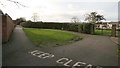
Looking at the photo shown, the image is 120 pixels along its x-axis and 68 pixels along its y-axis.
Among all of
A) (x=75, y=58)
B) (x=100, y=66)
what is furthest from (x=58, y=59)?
(x=100, y=66)

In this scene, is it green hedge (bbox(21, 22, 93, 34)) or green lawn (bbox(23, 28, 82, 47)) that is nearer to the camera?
green lawn (bbox(23, 28, 82, 47))

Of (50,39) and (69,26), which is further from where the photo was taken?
(69,26)

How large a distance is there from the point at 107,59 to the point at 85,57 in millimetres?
1214

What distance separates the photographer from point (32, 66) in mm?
8594

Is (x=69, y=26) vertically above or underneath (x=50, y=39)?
above

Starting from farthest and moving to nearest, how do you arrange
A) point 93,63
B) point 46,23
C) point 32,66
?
1. point 46,23
2. point 93,63
3. point 32,66

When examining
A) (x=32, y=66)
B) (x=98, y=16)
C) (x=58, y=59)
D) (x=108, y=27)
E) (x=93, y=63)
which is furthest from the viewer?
(x=98, y=16)

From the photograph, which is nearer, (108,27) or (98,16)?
(108,27)

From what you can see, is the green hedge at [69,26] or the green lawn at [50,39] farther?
the green hedge at [69,26]

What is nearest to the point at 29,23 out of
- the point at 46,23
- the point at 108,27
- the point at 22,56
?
the point at 46,23

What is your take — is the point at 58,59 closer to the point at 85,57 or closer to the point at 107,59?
the point at 85,57

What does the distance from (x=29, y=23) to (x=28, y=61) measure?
40445mm

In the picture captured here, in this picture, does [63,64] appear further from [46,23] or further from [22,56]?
[46,23]

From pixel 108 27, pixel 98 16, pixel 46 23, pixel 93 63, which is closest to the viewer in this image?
pixel 93 63
